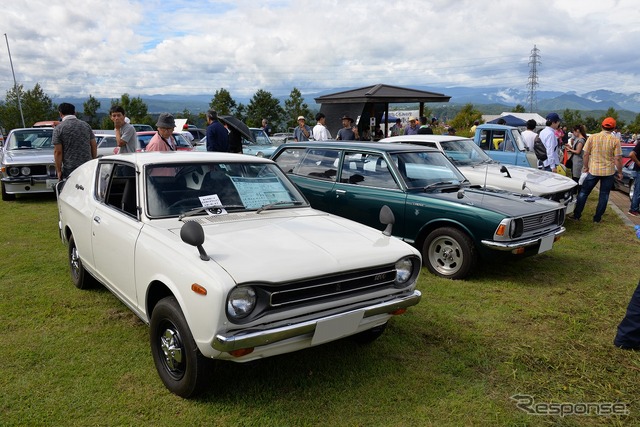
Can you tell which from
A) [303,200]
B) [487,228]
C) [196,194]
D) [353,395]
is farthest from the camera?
[487,228]

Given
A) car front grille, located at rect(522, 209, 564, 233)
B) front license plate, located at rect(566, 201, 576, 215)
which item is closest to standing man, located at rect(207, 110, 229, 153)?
car front grille, located at rect(522, 209, 564, 233)

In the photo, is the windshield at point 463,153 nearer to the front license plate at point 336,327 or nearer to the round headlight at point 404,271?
the round headlight at point 404,271

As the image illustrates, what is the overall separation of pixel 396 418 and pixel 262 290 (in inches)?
47.3

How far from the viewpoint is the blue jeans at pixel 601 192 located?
8.56m

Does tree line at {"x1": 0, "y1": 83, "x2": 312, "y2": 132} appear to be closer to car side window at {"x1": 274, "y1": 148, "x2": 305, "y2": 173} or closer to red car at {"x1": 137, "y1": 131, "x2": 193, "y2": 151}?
red car at {"x1": 137, "y1": 131, "x2": 193, "y2": 151}

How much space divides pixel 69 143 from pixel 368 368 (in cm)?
592

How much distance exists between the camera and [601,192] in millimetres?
8695

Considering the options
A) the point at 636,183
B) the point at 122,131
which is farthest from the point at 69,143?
the point at 636,183

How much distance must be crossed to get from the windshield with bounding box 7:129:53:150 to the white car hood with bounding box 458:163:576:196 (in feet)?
31.9

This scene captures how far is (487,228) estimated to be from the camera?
17.1 feet

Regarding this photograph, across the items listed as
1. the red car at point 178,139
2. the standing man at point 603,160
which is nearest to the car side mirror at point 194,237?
the standing man at point 603,160

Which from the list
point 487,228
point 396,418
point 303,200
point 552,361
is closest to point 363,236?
point 303,200

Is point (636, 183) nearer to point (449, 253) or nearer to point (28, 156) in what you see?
point (449, 253)

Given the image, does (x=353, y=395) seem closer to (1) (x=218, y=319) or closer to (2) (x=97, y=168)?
(1) (x=218, y=319)
